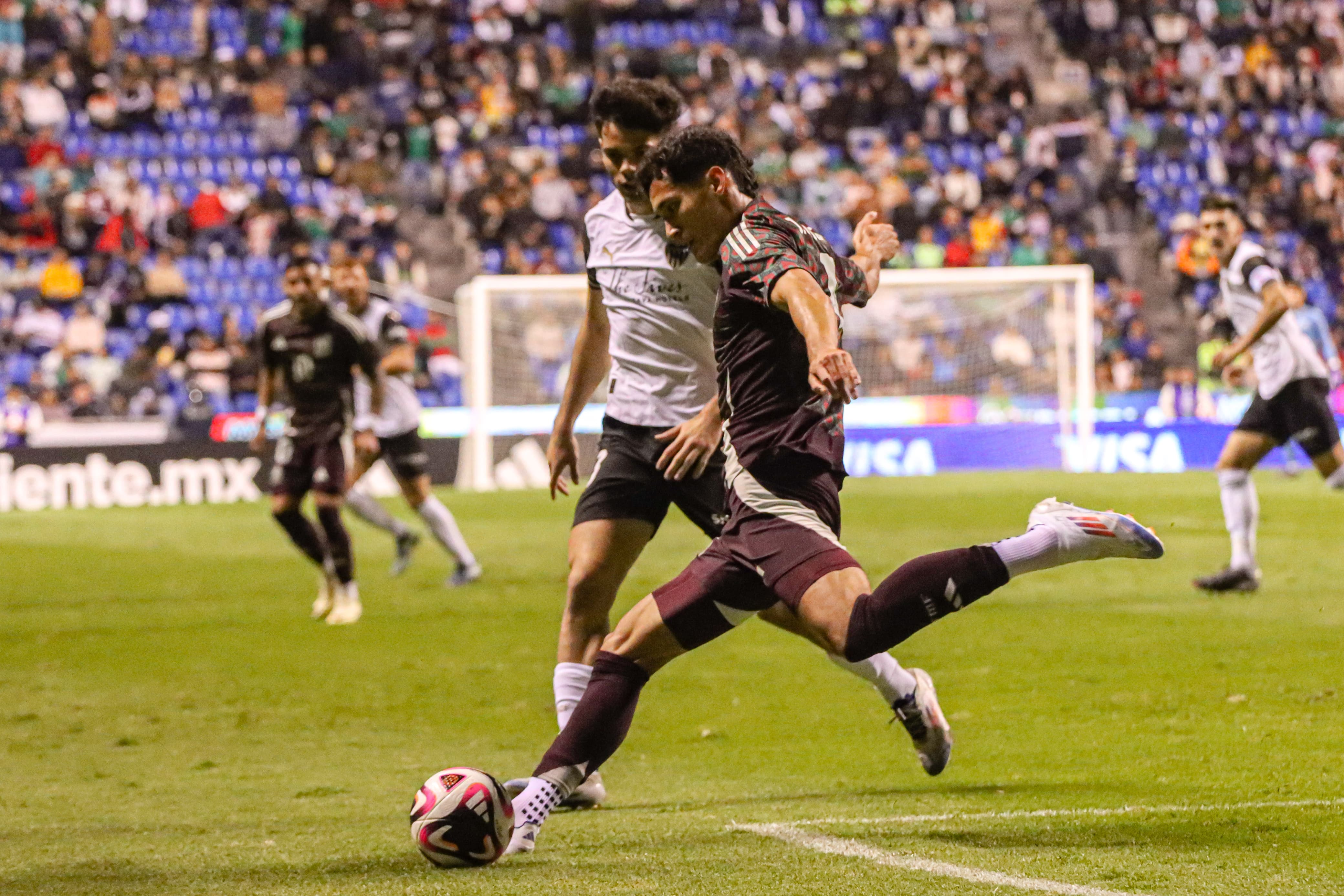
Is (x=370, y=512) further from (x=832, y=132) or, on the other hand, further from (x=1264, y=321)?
(x=832, y=132)

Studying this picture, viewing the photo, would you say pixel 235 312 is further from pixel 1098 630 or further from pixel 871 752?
pixel 871 752

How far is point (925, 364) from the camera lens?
24.6 meters

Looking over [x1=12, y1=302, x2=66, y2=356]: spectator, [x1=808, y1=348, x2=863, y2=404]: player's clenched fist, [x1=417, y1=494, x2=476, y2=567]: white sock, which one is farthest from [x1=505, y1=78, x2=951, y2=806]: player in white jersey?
[x1=12, y1=302, x2=66, y2=356]: spectator

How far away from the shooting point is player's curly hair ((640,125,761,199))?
503 centimetres

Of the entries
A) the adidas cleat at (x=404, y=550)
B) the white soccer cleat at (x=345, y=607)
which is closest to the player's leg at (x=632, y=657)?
the white soccer cleat at (x=345, y=607)

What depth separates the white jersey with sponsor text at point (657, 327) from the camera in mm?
6129

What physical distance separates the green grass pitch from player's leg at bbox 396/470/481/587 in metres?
0.30

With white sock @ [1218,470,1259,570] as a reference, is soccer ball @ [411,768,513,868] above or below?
above

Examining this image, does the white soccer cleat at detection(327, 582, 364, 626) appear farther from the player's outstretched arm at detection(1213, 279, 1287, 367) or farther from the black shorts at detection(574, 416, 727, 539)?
the black shorts at detection(574, 416, 727, 539)

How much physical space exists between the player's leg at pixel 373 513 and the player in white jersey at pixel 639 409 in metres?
7.23

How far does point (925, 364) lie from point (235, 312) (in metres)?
9.78

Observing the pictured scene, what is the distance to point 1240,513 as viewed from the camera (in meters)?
11.4

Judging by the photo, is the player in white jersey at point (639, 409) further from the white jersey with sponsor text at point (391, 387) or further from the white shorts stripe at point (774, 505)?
the white jersey with sponsor text at point (391, 387)

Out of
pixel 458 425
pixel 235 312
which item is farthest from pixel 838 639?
pixel 235 312
